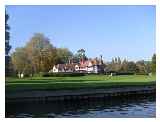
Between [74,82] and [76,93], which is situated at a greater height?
[74,82]

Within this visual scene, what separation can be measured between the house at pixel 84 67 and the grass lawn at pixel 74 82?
0.14 m

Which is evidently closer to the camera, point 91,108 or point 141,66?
point 141,66

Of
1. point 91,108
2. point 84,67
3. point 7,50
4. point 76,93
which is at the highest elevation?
point 7,50

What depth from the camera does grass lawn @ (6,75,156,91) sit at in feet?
21.4

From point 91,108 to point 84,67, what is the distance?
55.9 inches

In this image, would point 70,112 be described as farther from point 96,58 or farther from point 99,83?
point 96,58

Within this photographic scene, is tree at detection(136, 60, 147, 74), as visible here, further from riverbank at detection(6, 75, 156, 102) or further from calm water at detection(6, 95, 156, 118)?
calm water at detection(6, 95, 156, 118)

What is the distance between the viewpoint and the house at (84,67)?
6285 millimetres

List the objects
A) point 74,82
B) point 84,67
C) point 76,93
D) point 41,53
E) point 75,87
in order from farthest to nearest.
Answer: point 76,93
point 75,87
point 74,82
point 41,53
point 84,67

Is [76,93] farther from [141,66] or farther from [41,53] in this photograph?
[141,66]

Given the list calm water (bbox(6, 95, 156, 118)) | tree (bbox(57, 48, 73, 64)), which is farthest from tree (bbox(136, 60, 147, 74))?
tree (bbox(57, 48, 73, 64))

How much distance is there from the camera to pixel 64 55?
6508 mm

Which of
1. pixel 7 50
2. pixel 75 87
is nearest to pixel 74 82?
pixel 75 87
